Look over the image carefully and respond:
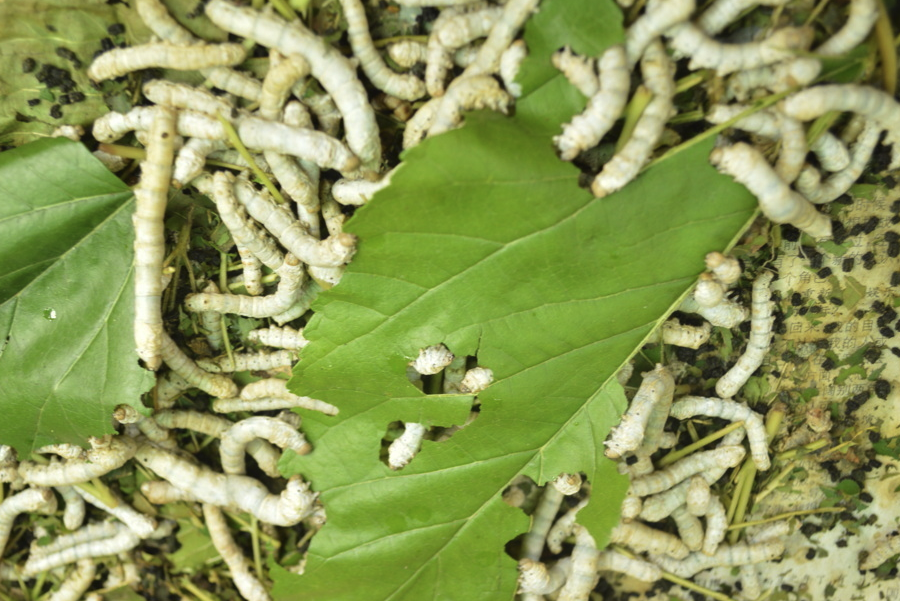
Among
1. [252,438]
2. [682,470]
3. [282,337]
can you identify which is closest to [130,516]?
[252,438]

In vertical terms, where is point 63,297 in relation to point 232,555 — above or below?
above

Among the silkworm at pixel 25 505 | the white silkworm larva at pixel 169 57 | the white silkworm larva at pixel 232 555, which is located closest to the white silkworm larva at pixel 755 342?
the white silkworm larva at pixel 169 57

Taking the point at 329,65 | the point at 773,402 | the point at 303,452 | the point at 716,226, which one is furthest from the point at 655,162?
the point at 303,452

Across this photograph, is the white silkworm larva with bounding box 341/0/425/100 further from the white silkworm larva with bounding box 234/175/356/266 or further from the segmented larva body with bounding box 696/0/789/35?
the segmented larva body with bounding box 696/0/789/35

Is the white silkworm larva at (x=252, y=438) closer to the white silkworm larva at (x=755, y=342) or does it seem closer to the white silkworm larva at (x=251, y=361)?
the white silkworm larva at (x=251, y=361)

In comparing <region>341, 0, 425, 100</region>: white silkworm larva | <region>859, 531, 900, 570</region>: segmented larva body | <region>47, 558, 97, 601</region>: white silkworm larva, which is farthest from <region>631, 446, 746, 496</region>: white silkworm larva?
<region>47, 558, 97, 601</region>: white silkworm larva

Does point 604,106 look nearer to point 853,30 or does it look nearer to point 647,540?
point 853,30
